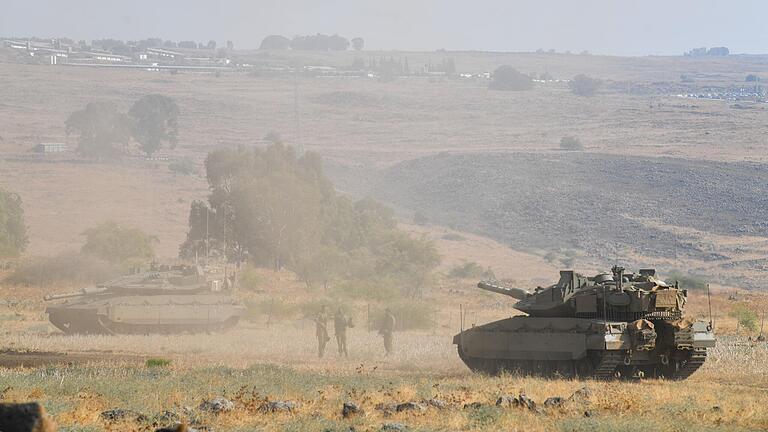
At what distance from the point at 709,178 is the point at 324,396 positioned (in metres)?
93.5

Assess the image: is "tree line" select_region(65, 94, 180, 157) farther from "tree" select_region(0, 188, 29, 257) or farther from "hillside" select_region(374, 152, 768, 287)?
"tree" select_region(0, 188, 29, 257)

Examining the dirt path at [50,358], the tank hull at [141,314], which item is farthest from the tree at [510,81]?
the dirt path at [50,358]

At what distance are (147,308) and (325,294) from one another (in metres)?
21.3

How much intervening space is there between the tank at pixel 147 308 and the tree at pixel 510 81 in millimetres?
154127

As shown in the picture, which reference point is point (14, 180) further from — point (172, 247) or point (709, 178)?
point (709, 178)

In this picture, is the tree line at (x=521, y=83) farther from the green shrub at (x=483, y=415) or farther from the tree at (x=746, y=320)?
the green shrub at (x=483, y=415)

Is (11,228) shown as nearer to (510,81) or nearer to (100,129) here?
(100,129)

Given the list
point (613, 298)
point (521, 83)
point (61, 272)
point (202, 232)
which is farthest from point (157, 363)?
point (521, 83)

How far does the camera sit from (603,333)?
974 inches

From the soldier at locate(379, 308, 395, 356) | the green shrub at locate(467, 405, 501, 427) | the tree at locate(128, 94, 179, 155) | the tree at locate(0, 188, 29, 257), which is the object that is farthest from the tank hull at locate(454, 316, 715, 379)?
the tree at locate(128, 94, 179, 155)

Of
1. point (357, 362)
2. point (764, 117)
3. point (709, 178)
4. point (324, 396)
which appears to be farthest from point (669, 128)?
point (324, 396)

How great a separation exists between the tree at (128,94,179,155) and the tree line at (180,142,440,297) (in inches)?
1808

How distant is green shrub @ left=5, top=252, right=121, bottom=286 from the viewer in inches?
2338

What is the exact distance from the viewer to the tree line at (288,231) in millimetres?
65062
